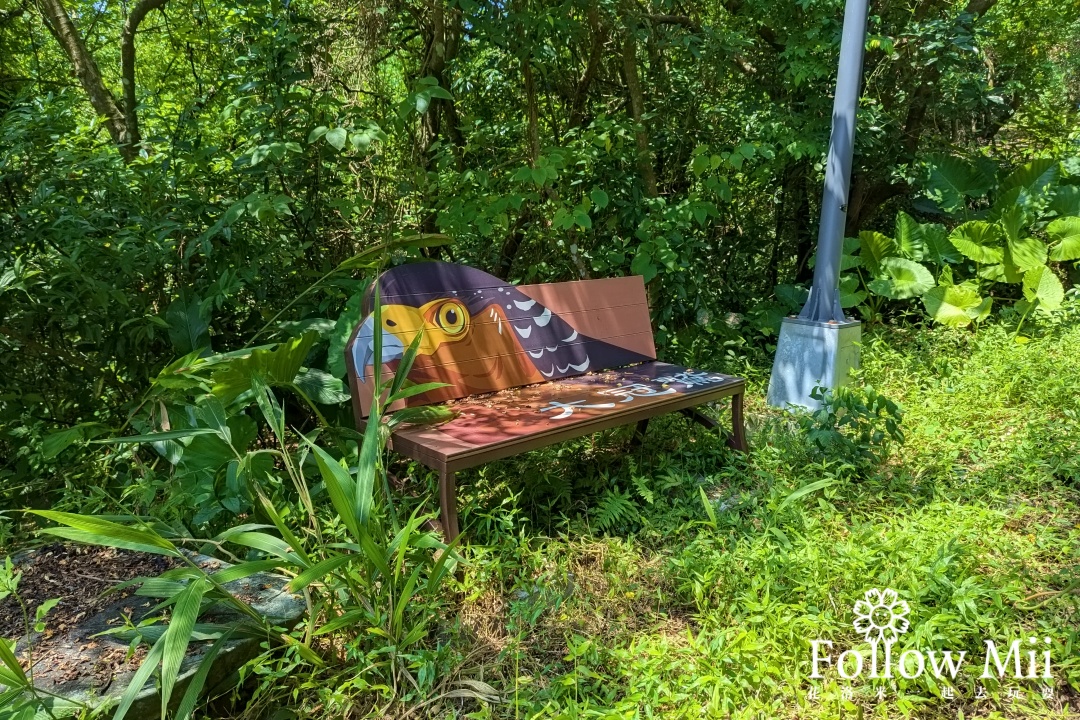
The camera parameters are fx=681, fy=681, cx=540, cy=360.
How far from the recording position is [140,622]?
194 cm

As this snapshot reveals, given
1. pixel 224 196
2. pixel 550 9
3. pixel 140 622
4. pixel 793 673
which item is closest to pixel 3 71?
pixel 224 196

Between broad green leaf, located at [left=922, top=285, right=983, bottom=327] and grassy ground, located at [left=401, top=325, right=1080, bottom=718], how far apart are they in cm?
147

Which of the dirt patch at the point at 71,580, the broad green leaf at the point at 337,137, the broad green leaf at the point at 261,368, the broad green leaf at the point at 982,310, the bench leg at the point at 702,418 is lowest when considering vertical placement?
the broad green leaf at the point at 982,310

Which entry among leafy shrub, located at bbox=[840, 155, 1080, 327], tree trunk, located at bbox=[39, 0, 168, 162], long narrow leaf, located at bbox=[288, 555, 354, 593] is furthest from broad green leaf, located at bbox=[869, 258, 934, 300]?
tree trunk, located at bbox=[39, 0, 168, 162]

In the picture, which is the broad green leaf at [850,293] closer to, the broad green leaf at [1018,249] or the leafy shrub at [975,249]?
the leafy shrub at [975,249]

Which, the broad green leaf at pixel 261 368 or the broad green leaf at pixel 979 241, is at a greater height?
the broad green leaf at pixel 261 368

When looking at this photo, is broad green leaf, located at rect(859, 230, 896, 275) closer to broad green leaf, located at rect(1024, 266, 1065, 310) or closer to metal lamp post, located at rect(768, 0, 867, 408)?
broad green leaf, located at rect(1024, 266, 1065, 310)

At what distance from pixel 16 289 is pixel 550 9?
295cm

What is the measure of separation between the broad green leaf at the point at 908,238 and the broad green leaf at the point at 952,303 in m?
Result: 0.35

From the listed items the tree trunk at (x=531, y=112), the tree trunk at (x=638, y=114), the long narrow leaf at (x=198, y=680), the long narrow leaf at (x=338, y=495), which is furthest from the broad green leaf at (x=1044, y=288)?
the long narrow leaf at (x=198, y=680)

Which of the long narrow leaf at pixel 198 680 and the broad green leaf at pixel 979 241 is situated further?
the broad green leaf at pixel 979 241

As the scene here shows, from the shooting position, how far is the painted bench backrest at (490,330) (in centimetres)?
271

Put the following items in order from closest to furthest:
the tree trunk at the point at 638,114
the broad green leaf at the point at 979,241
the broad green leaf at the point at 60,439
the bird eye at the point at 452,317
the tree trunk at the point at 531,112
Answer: the broad green leaf at the point at 60,439, the bird eye at the point at 452,317, the tree trunk at the point at 531,112, the tree trunk at the point at 638,114, the broad green leaf at the point at 979,241

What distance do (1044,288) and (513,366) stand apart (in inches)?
169
